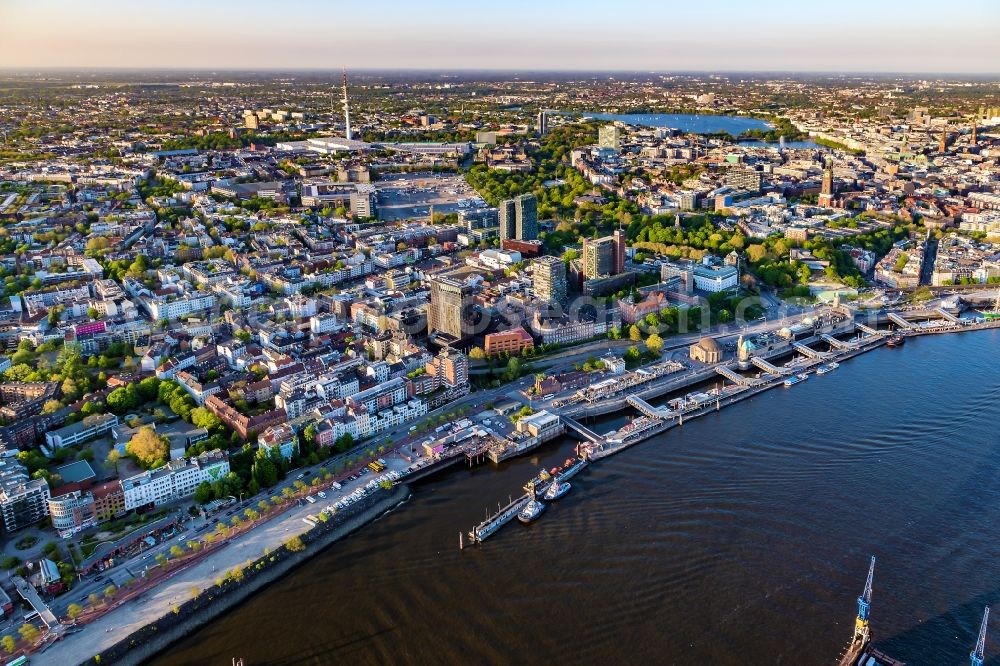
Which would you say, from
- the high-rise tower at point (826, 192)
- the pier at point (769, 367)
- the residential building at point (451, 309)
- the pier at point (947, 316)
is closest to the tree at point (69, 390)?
the residential building at point (451, 309)

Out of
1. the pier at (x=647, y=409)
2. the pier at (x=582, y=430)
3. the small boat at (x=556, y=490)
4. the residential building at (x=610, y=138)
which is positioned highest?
the residential building at (x=610, y=138)

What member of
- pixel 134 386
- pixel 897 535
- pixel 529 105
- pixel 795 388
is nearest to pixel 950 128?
pixel 529 105

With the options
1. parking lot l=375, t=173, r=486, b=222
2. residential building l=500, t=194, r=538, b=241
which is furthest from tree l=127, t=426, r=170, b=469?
parking lot l=375, t=173, r=486, b=222

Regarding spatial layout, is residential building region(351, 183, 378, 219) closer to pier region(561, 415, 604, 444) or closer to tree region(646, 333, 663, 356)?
tree region(646, 333, 663, 356)

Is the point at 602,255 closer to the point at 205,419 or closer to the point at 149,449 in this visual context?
the point at 205,419

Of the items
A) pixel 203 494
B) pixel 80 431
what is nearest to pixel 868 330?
pixel 203 494

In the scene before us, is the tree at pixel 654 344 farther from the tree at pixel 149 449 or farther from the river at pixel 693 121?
the river at pixel 693 121
